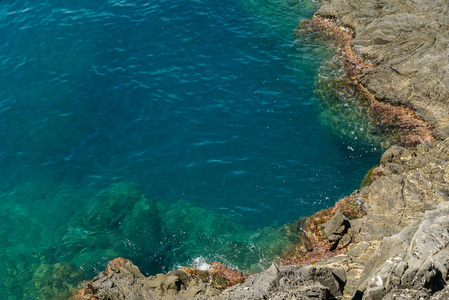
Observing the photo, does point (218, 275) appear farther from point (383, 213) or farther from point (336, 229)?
point (383, 213)

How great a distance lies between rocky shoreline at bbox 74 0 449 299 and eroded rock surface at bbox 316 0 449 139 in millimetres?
90

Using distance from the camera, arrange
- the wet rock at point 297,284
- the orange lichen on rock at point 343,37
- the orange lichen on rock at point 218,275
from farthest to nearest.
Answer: the orange lichen on rock at point 343,37 < the orange lichen on rock at point 218,275 < the wet rock at point 297,284

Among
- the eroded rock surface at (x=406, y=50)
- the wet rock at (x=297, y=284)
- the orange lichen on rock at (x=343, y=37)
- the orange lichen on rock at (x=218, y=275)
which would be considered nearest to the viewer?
the wet rock at (x=297, y=284)

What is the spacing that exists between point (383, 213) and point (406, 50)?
19450 mm

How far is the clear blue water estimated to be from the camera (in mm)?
30641

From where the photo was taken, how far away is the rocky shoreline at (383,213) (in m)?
18.5

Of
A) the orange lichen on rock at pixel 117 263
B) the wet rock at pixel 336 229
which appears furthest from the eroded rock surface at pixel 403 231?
the orange lichen on rock at pixel 117 263

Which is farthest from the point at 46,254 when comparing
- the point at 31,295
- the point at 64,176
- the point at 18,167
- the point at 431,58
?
the point at 431,58

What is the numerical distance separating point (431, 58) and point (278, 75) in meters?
14.0

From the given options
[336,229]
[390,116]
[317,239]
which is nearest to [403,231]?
[336,229]

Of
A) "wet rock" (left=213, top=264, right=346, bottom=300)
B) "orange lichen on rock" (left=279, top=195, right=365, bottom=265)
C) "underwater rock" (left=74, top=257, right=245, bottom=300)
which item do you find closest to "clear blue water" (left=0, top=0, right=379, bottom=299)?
"orange lichen on rock" (left=279, top=195, right=365, bottom=265)

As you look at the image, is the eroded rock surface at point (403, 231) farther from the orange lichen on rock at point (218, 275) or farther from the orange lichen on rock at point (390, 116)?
the orange lichen on rock at point (218, 275)

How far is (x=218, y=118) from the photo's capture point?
3825cm

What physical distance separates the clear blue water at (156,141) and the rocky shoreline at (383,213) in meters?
2.47
